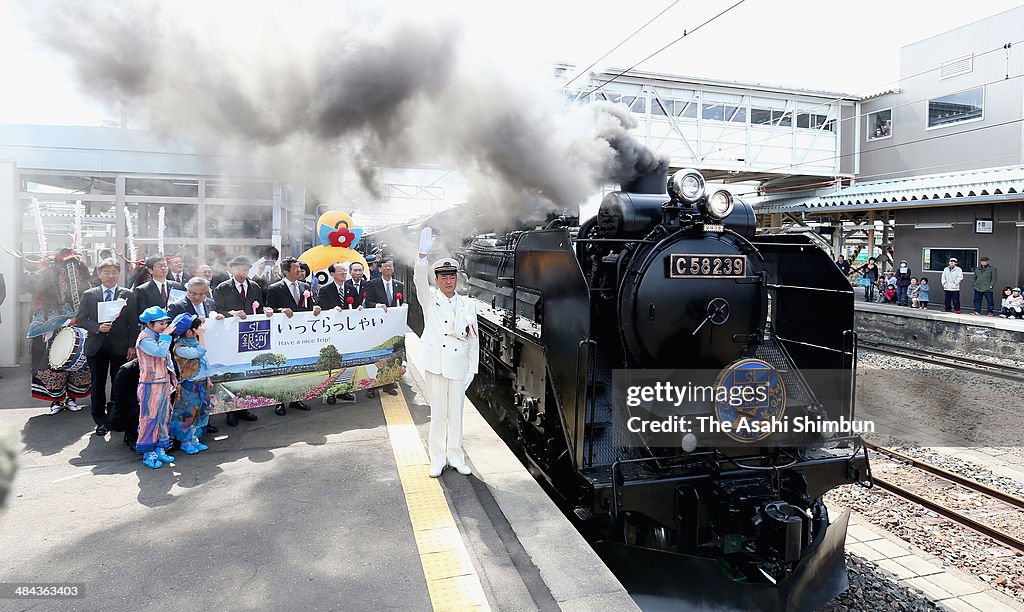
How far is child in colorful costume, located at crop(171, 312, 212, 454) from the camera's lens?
478 cm

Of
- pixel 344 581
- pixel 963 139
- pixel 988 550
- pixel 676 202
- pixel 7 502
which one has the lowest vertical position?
pixel 988 550

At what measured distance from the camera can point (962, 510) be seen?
5.21m

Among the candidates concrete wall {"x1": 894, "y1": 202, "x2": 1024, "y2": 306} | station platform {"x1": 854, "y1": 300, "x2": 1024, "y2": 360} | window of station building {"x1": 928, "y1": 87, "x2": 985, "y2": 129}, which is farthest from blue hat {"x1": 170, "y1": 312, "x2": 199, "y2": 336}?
window of station building {"x1": 928, "y1": 87, "x2": 985, "y2": 129}

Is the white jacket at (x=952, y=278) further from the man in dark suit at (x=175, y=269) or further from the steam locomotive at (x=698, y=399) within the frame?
the man in dark suit at (x=175, y=269)

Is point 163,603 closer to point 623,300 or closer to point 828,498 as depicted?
point 623,300

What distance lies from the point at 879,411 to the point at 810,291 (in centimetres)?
498

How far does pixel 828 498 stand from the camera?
217 inches

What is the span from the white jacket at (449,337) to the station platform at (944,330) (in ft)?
37.4

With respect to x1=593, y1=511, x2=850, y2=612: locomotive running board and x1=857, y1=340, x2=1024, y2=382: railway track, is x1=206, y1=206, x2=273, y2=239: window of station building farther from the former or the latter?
x1=857, y1=340, x2=1024, y2=382: railway track

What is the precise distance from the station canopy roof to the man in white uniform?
1468cm

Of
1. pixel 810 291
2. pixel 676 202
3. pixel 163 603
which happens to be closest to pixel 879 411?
pixel 810 291

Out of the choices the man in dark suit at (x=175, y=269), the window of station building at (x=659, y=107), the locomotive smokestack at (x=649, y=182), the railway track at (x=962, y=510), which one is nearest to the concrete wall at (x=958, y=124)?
the window of station building at (x=659, y=107)

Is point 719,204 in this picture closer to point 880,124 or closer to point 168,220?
point 168,220

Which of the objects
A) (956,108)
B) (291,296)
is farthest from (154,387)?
(956,108)
